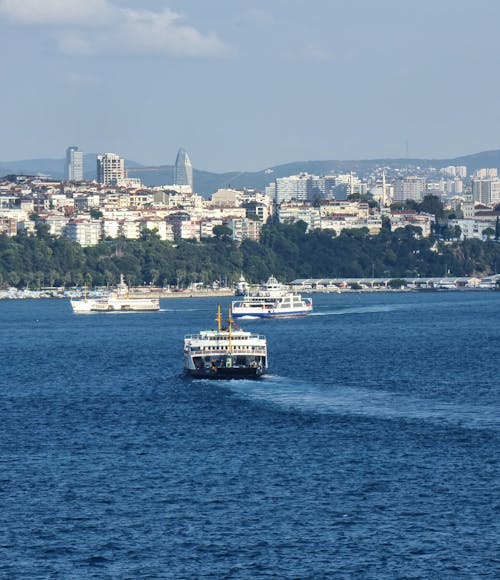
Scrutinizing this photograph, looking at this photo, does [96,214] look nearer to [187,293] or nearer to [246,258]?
[246,258]

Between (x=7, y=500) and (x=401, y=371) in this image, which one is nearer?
(x=7, y=500)

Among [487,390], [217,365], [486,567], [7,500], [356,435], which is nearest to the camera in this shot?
[486,567]

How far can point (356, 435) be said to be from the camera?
37969mm

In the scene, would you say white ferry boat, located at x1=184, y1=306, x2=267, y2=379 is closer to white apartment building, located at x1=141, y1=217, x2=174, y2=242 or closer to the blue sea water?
the blue sea water

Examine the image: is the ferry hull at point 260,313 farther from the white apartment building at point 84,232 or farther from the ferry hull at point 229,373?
the white apartment building at point 84,232

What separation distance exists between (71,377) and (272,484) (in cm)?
2234

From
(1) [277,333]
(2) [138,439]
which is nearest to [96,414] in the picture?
(2) [138,439]

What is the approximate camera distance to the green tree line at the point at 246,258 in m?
156

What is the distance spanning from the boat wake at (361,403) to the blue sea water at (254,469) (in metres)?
0.07

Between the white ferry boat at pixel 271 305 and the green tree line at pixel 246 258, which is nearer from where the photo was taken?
the white ferry boat at pixel 271 305

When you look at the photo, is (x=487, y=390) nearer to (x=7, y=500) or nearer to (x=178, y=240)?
(x=7, y=500)

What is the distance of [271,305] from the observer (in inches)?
3912

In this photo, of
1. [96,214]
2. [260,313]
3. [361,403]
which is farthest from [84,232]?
[361,403]

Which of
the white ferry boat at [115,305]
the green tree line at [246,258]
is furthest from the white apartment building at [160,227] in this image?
the white ferry boat at [115,305]
